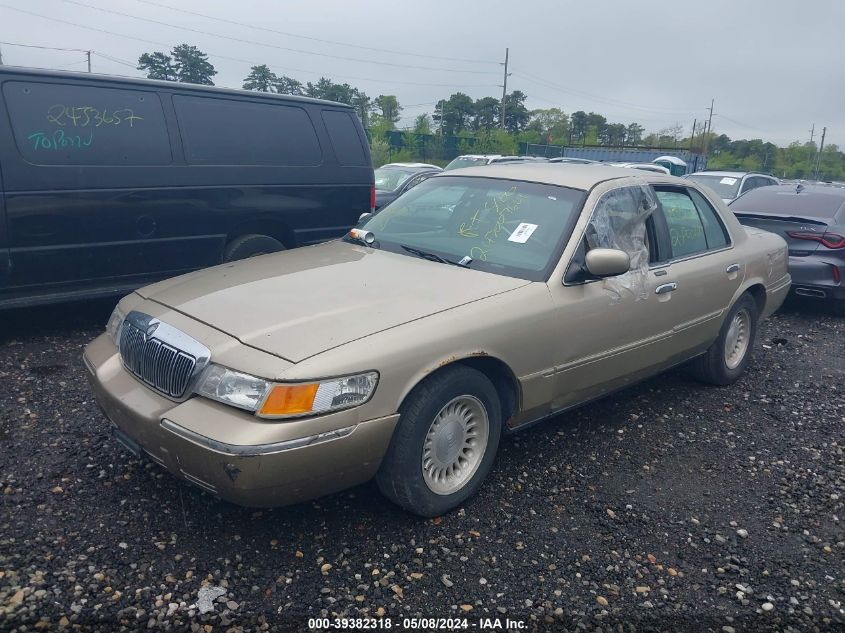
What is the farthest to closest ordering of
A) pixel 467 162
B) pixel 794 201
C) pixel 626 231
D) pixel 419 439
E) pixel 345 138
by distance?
pixel 467 162 → pixel 794 201 → pixel 345 138 → pixel 626 231 → pixel 419 439

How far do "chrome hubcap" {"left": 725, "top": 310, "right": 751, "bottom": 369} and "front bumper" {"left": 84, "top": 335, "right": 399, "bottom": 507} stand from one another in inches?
137

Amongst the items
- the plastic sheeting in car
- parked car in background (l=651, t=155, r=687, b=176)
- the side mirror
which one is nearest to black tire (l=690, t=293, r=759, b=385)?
the plastic sheeting in car

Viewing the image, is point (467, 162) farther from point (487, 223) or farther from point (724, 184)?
point (487, 223)

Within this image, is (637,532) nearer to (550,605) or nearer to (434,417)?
(550,605)

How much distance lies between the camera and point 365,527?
3.15 metres

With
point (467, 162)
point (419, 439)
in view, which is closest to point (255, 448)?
point (419, 439)

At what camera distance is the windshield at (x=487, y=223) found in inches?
146

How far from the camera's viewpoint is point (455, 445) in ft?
10.7

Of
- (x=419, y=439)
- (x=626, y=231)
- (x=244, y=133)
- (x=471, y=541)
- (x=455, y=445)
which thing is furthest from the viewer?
(x=244, y=133)

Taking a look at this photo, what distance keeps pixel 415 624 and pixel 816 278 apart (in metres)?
6.68

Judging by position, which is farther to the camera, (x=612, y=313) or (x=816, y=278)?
(x=816, y=278)

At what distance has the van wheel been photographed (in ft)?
19.9

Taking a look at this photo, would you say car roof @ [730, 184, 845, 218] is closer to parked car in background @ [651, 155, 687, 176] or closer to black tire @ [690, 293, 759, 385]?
black tire @ [690, 293, 759, 385]

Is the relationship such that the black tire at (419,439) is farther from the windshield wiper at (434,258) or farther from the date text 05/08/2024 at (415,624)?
the windshield wiper at (434,258)
